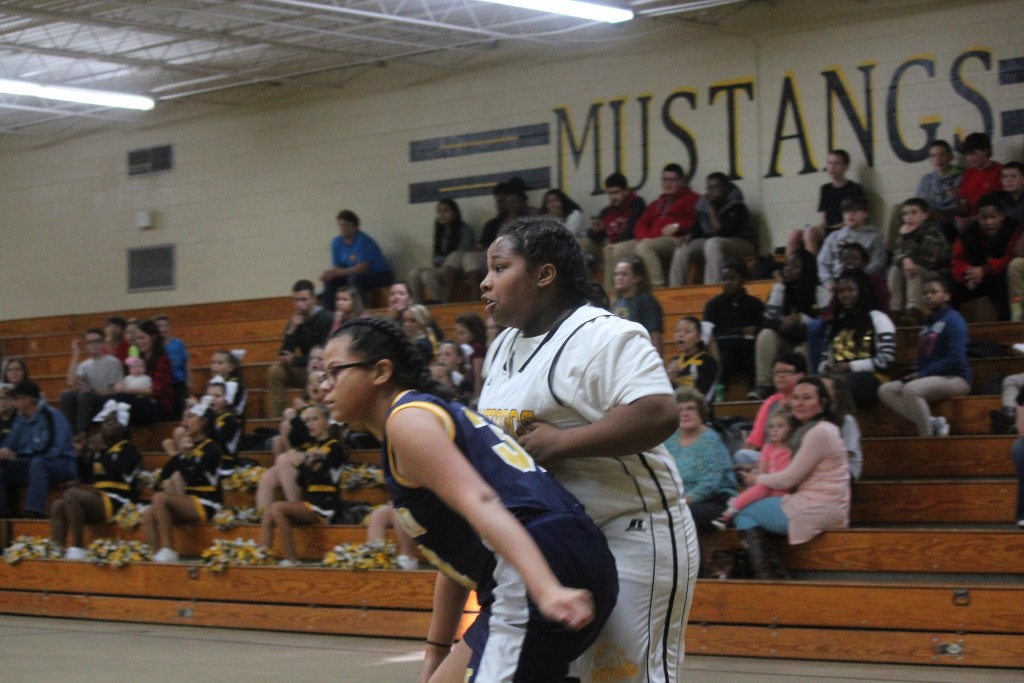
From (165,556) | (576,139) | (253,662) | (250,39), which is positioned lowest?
(253,662)

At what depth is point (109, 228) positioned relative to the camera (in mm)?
16922

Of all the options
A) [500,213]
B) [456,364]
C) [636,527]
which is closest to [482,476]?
[636,527]

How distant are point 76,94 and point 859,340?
30.2ft

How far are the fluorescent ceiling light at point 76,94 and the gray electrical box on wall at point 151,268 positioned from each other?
2.33 m

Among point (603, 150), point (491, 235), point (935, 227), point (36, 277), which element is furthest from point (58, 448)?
point (36, 277)

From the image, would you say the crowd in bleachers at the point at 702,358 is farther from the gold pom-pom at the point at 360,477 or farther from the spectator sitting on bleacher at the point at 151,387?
the gold pom-pom at the point at 360,477

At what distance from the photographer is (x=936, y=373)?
7.86 metres

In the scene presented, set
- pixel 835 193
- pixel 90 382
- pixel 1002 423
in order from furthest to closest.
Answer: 1. pixel 90 382
2. pixel 835 193
3. pixel 1002 423

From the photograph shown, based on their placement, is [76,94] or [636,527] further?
[76,94]

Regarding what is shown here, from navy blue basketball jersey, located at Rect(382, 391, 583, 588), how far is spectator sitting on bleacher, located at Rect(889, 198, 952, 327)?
720 centimetres

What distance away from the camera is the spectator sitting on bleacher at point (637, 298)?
8.68 m

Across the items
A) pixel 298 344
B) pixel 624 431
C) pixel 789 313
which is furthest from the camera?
pixel 298 344

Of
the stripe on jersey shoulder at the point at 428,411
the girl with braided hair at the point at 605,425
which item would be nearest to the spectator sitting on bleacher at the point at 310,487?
the girl with braided hair at the point at 605,425

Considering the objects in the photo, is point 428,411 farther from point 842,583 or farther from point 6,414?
point 6,414
